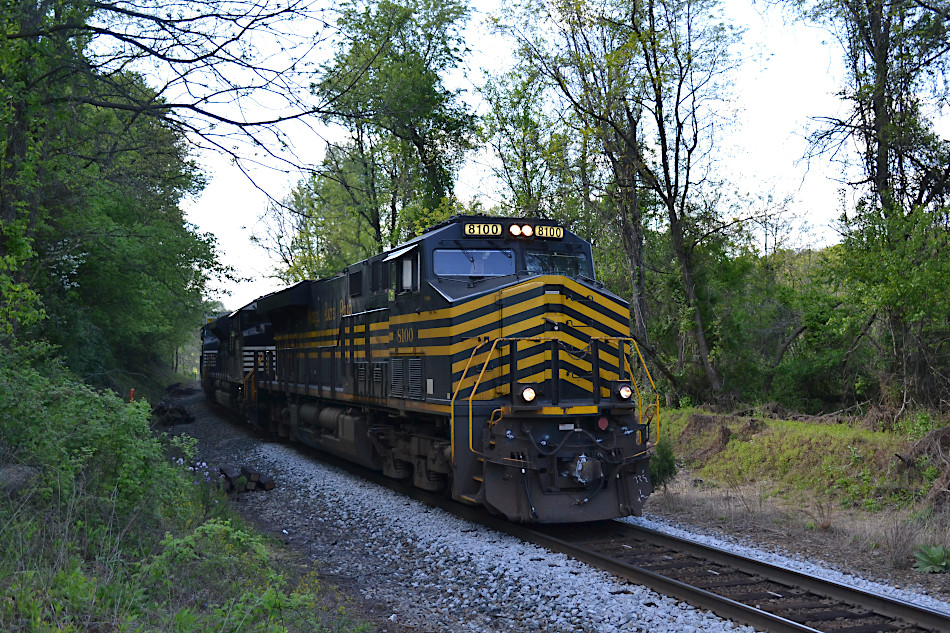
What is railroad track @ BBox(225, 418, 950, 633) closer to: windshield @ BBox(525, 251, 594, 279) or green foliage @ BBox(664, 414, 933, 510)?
windshield @ BBox(525, 251, 594, 279)

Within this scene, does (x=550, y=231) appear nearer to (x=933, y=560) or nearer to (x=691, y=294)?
(x=933, y=560)

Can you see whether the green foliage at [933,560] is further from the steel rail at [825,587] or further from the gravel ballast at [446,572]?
the steel rail at [825,587]

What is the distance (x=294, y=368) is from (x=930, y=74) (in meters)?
14.2

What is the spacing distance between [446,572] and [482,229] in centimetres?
450

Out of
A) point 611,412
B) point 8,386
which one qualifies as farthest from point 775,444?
point 8,386

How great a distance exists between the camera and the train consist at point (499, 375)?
26.0 feet

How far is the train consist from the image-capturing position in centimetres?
791

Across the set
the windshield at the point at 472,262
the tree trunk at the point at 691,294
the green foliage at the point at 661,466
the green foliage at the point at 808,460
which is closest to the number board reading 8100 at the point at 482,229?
the windshield at the point at 472,262

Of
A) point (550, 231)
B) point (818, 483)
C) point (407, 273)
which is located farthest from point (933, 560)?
point (407, 273)

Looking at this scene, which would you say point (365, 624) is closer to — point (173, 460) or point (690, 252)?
point (173, 460)

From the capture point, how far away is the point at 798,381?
17781 millimetres

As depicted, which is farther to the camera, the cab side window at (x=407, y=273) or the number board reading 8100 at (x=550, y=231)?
the number board reading 8100 at (x=550, y=231)

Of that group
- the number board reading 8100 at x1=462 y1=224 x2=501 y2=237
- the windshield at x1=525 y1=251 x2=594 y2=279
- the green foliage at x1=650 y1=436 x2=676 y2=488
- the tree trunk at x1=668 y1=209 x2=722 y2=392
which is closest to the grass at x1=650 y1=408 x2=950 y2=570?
the green foliage at x1=650 y1=436 x2=676 y2=488

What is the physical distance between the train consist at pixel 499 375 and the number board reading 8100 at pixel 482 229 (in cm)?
1
